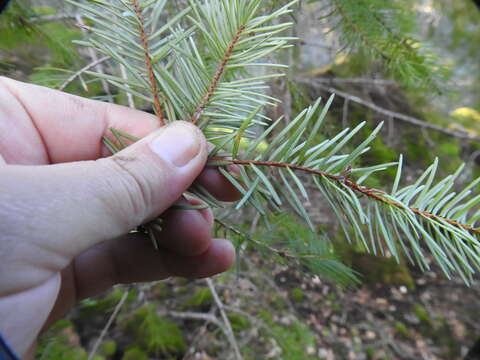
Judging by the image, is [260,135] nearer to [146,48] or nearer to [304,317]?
[146,48]

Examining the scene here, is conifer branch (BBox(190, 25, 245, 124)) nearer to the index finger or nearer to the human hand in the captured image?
the human hand

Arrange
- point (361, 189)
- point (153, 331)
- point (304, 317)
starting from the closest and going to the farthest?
point (361, 189) < point (153, 331) < point (304, 317)

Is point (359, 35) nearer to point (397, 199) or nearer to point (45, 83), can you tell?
point (397, 199)

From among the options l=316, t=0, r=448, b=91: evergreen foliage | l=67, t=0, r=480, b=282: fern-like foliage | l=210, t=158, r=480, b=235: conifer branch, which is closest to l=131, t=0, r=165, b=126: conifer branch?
l=67, t=0, r=480, b=282: fern-like foliage

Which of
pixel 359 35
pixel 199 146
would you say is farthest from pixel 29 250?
pixel 359 35

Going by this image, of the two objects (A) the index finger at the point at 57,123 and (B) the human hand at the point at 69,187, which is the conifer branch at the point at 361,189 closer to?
(B) the human hand at the point at 69,187

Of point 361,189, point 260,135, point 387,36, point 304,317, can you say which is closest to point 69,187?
point 260,135
